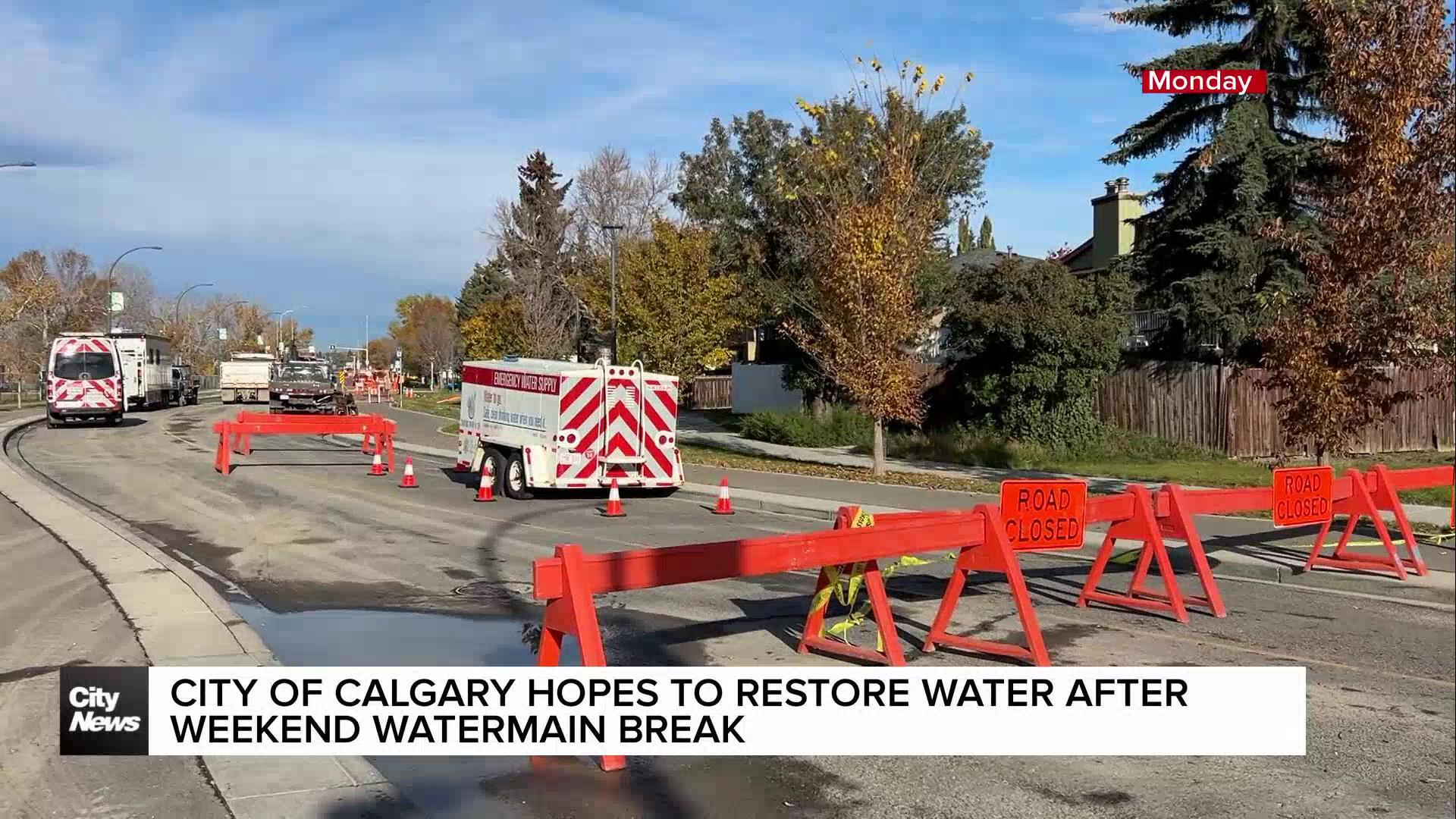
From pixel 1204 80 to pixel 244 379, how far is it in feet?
168

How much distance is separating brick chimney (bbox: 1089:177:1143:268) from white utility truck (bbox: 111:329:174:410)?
3446 cm

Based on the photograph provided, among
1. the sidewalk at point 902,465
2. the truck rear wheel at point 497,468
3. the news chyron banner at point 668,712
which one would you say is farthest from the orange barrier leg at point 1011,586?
the truck rear wheel at point 497,468

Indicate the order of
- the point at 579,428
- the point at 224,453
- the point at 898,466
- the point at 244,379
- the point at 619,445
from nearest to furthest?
the point at 579,428 < the point at 619,445 < the point at 224,453 < the point at 898,466 < the point at 244,379

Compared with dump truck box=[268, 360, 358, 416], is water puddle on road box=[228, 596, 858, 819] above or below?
below

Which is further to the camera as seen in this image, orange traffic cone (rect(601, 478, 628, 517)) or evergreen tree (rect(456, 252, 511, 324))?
evergreen tree (rect(456, 252, 511, 324))

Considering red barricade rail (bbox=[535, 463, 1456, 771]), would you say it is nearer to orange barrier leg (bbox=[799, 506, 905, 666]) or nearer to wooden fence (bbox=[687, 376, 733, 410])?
orange barrier leg (bbox=[799, 506, 905, 666])

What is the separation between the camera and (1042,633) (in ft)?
26.7

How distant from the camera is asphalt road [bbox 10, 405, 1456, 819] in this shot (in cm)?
491

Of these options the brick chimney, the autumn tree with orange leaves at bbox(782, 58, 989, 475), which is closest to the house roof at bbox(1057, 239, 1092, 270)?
the brick chimney

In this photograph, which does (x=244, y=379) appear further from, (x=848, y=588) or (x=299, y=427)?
(x=848, y=588)

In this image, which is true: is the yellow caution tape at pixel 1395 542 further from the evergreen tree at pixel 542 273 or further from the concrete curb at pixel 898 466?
the evergreen tree at pixel 542 273

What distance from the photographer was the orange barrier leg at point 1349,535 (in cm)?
1014

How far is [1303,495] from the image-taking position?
31.7ft

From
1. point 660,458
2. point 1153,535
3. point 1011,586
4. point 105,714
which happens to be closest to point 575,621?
point 105,714
